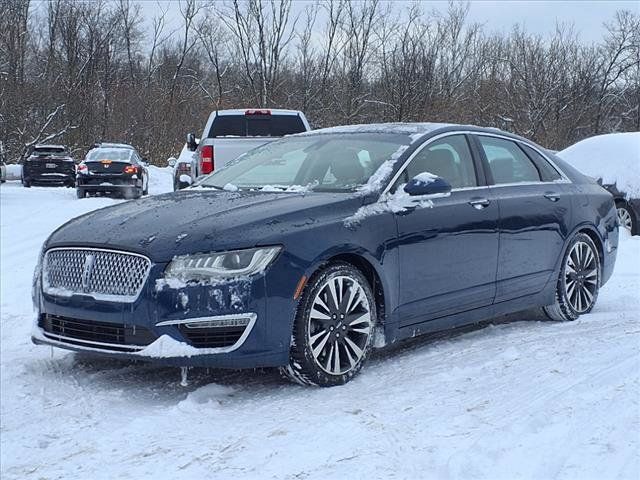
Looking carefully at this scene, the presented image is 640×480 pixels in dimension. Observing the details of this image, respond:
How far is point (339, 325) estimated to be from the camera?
4258 mm

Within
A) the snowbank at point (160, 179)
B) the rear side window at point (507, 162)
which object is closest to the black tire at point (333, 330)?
the rear side window at point (507, 162)

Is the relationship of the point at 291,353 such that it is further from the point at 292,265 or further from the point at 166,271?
the point at 166,271

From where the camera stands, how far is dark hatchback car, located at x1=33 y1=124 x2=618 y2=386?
3910 mm

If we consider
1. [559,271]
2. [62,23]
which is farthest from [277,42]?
[559,271]

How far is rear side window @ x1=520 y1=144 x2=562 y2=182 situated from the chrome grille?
3336 mm

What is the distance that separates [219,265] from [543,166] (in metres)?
3.18

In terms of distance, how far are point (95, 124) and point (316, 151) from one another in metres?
35.1

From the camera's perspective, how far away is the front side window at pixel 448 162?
4.99 m

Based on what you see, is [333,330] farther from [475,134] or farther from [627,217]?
[627,217]

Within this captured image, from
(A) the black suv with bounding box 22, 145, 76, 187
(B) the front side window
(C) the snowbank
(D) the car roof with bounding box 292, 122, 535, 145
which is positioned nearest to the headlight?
(B) the front side window

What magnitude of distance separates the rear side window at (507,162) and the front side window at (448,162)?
23 centimetres

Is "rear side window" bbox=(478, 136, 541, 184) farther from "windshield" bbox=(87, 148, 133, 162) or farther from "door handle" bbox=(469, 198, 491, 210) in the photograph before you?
"windshield" bbox=(87, 148, 133, 162)

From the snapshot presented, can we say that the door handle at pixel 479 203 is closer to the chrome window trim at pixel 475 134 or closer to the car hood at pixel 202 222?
the chrome window trim at pixel 475 134

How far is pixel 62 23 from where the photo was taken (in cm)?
4319
